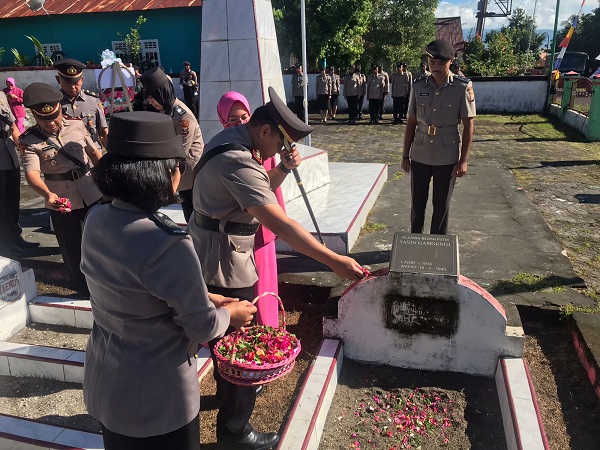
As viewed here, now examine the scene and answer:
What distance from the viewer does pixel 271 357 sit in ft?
7.82

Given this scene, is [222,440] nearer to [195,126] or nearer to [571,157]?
[195,126]

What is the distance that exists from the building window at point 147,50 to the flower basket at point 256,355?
61.4ft

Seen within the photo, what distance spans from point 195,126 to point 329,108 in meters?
13.5

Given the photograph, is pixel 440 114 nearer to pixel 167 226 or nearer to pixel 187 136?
pixel 187 136

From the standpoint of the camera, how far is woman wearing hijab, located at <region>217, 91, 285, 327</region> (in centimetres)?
305

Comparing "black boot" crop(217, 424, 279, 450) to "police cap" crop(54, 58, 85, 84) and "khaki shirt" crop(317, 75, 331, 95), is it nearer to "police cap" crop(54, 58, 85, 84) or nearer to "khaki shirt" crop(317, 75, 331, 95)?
"police cap" crop(54, 58, 85, 84)

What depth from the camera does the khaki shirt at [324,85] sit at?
15.9 m

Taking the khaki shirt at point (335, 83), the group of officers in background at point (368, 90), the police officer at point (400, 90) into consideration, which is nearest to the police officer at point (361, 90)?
the group of officers in background at point (368, 90)

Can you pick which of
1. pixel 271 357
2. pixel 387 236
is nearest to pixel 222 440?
pixel 271 357

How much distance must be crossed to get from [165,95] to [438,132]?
244 cm

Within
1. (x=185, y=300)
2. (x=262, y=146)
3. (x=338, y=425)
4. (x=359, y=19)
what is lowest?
(x=338, y=425)

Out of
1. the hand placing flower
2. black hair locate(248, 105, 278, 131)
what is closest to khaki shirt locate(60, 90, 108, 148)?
the hand placing flower

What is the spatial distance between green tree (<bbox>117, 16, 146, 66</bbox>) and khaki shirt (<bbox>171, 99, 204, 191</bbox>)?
52.9 feet

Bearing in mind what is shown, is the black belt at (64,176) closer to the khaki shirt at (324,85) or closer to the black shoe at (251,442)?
the black shoe at (251,442)
